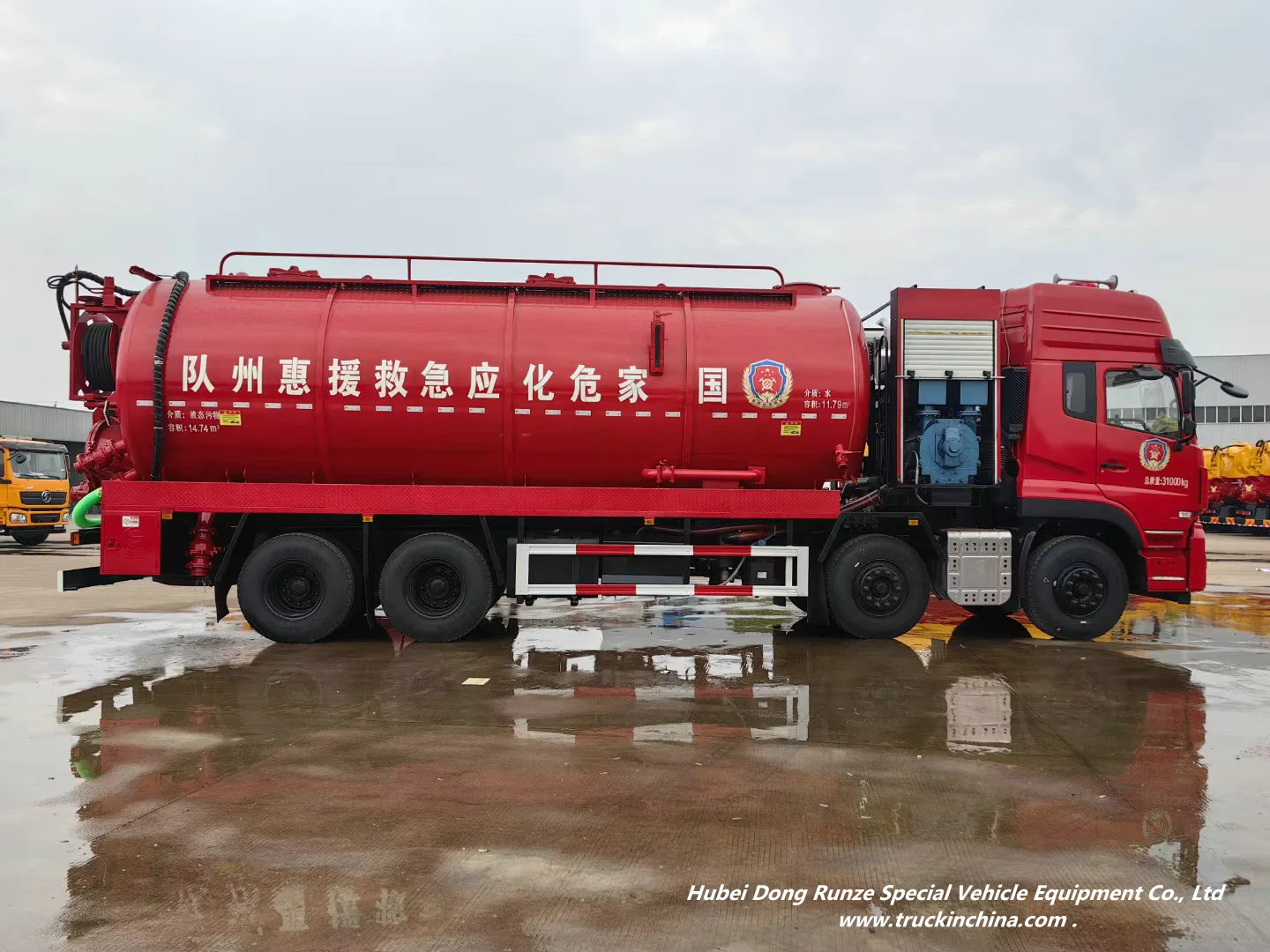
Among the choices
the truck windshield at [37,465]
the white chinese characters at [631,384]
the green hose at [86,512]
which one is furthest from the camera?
the truck windshield at [37,465]

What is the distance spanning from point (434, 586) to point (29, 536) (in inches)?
885

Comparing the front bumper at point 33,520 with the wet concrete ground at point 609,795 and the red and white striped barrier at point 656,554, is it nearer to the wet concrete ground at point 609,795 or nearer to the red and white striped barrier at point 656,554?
the wet concrete ground at point 609,795

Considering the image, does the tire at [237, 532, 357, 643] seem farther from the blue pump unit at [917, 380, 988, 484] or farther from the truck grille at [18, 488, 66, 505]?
the truck grille at [18, 488, 66, 505]

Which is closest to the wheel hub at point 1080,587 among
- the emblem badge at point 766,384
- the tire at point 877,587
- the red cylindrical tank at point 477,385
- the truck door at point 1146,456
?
the truck door at point 1146,456

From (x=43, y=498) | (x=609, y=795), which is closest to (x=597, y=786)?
(x=609, y=795)

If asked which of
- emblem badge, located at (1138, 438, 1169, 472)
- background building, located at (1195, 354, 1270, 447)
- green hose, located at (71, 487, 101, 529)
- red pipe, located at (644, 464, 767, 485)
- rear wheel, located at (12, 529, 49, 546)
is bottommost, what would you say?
rear wheel, located at (12, 529, 49, 546)

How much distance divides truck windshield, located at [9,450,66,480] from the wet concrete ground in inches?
783

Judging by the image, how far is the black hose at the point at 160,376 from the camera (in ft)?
33.6

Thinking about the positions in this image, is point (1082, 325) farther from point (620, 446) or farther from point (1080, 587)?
point (620, 446)

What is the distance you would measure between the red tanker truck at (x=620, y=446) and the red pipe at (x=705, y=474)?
0.02 meters

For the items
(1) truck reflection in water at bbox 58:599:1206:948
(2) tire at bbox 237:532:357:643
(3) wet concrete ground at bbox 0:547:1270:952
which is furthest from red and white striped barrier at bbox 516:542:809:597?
(2) tire at bbox 237:532:357:643

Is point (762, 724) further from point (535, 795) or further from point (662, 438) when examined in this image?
point (662, 438)

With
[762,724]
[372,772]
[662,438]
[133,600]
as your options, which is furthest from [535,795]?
[133,600]

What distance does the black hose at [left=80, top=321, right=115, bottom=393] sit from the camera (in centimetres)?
→ 1085
